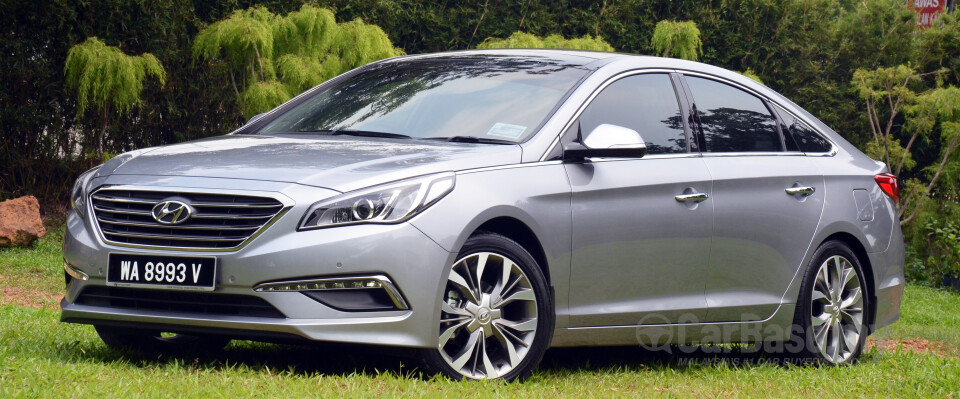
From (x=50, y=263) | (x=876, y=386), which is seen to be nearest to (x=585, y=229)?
(x=876, y=386)

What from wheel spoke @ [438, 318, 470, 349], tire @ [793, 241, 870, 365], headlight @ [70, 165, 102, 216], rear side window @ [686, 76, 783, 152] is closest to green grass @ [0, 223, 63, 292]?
headlight @ [70, 165, 102, 216]

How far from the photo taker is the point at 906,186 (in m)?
17.2

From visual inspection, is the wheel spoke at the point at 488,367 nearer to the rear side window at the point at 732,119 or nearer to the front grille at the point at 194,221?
the front grille at the point at 194,221

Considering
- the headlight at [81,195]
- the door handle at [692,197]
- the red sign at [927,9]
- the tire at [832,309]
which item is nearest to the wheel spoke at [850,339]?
the tire at [832,309]

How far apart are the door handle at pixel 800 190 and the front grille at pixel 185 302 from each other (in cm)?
310

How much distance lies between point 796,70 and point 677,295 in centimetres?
1232

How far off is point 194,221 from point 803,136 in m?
3.85

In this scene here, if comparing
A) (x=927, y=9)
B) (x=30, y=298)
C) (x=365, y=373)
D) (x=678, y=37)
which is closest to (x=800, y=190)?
(x=365, y=373)

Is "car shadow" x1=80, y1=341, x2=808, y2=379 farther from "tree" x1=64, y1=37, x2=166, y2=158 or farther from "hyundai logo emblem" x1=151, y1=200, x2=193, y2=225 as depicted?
"tree" x1=64, y1=37, x2=166, y2=158

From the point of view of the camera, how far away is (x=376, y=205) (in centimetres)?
469

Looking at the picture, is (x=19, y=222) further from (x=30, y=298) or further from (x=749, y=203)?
(x=749, y=203)

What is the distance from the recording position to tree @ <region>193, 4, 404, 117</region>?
479 inches

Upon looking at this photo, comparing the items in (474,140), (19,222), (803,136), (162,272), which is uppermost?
(474,140)

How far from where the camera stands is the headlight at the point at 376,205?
15.2 feet
